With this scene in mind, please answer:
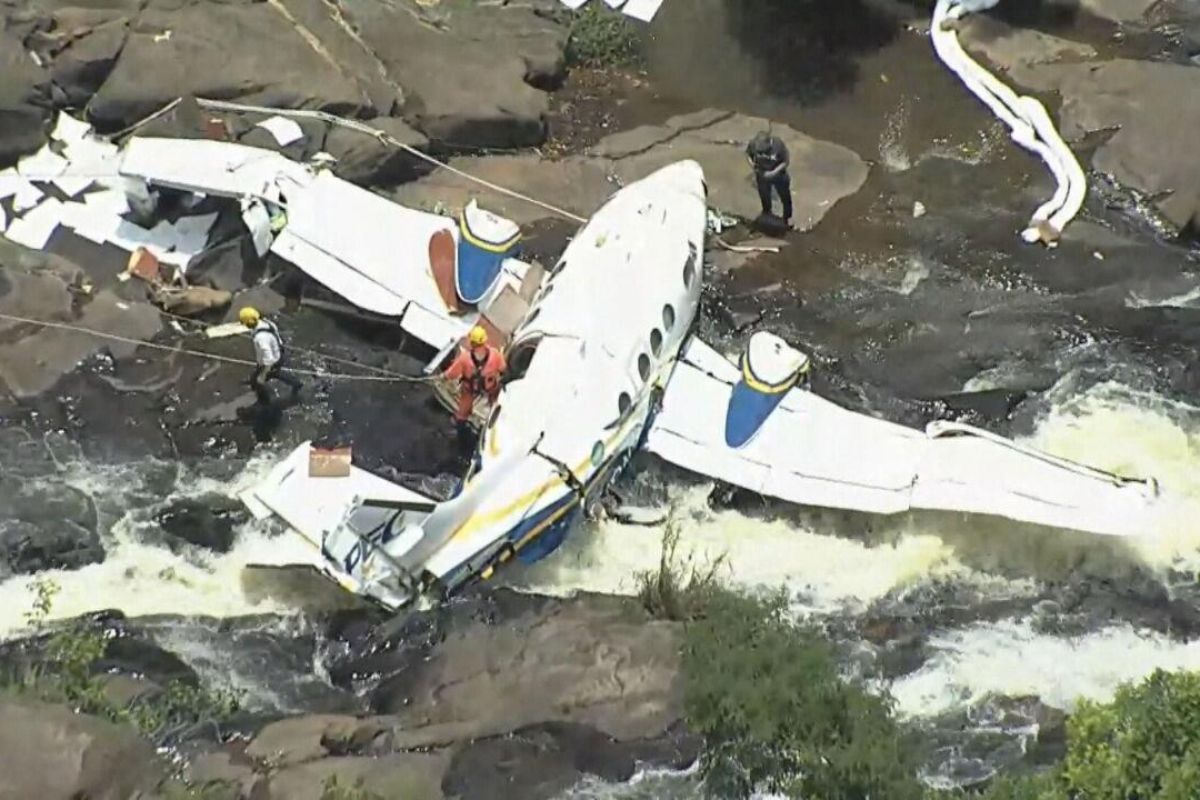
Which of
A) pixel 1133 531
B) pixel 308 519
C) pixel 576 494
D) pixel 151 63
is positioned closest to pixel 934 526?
pixel 1133 531

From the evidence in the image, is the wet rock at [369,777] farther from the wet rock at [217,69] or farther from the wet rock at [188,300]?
the wet rock at [217,69]

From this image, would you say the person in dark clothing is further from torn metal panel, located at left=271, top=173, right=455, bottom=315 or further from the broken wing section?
the broken wing section

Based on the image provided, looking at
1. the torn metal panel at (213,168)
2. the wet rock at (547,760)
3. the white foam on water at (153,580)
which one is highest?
the torn metal panel at (213,168)

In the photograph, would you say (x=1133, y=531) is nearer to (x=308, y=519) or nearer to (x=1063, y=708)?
(x=1063, y=708)

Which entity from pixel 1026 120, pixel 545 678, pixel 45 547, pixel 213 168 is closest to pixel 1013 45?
pixel 1026 120

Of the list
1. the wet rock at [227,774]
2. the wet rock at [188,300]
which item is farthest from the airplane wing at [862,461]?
the wet rock at [227,774]

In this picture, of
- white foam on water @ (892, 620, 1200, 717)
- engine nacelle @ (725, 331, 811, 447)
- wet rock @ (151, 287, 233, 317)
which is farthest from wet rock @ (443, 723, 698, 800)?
wet rock @ (151, 287, 233, 317)

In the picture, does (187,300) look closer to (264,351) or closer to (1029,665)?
(264,351)
